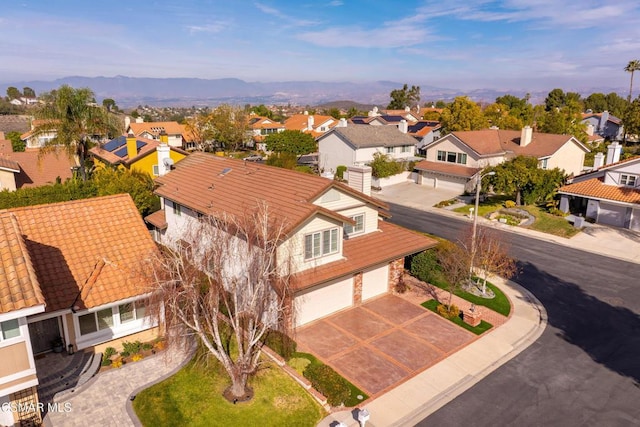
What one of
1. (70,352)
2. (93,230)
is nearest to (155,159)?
(93,230)

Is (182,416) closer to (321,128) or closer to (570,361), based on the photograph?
(570,361)

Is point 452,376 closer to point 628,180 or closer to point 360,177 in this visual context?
point 360,177

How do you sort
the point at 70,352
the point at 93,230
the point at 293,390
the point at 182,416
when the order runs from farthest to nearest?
the point at 93,230, the point at 70,352, the point at 293,390, the point at 182,416

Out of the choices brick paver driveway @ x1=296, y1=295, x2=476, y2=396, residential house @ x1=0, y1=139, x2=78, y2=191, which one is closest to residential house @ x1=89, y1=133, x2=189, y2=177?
residential house @ x1=0, y1=139, x2=78, y2=191

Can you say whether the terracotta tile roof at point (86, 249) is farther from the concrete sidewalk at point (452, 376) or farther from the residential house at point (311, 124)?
the residential house at point (311, 124)

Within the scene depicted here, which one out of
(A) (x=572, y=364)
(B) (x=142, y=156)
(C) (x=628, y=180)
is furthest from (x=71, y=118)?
(C) (x=628, y=180)

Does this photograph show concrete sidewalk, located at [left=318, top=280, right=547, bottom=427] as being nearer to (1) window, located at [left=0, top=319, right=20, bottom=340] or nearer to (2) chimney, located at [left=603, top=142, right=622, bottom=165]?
(1) window, located at [left=0, top=319, right=20, bottom=340]
